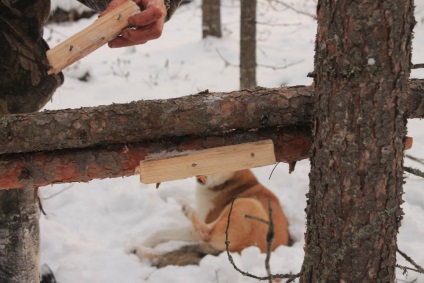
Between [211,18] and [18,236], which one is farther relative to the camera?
[211,18]

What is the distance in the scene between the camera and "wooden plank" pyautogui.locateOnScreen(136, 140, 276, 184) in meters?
2.14

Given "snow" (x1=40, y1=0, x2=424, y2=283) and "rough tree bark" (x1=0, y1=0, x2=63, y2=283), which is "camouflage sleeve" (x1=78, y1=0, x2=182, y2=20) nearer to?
"rough tree bark" (x1=0, y1=0, x2=63, y2=283)

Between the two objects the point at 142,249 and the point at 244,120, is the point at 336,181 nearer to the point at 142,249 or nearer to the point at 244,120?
the point at 244,120

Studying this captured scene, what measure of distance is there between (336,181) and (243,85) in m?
4.56

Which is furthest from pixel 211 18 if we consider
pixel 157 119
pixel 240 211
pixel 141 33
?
pixel 157 119

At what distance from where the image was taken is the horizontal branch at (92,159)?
87.7 inches

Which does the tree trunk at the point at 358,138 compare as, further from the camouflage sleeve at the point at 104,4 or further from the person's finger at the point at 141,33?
the camouflage sleeve at the point at 104,4

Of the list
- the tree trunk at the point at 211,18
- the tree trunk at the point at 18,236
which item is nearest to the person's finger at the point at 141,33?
the tree trunk at the point at 18,236

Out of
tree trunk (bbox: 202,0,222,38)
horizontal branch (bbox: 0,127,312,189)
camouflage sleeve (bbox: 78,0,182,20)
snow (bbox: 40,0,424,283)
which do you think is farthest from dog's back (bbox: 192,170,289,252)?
tree trunk (bbox: 202,0,222,38)

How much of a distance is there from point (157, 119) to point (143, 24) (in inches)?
20.3

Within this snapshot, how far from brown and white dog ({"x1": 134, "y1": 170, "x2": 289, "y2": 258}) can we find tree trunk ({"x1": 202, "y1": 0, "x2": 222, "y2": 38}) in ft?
17.2

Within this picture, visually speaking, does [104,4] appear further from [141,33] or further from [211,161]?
[211,161]

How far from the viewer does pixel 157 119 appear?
216cm

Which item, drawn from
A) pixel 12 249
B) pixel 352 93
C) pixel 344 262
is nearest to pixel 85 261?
pixel 12 249
